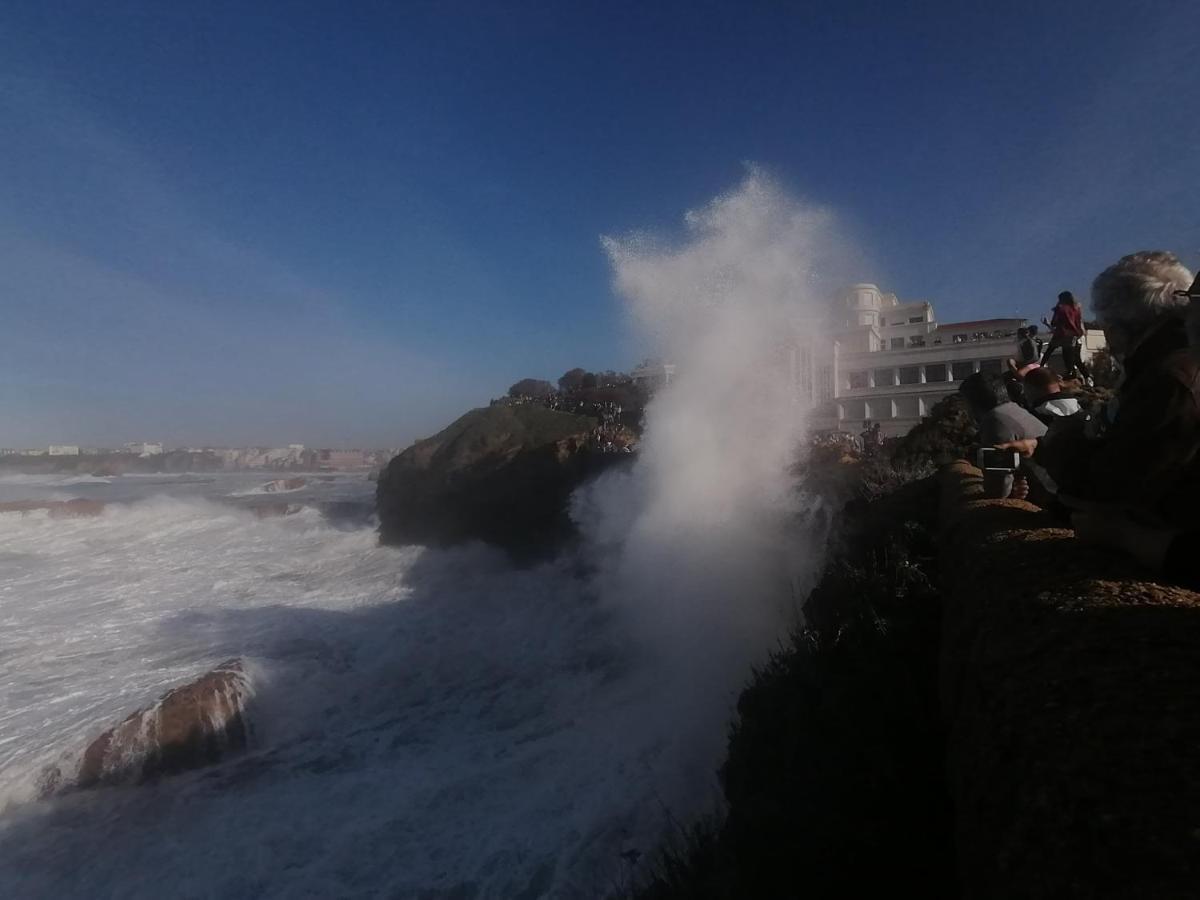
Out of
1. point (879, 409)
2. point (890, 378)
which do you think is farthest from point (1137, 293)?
point (890, 378)

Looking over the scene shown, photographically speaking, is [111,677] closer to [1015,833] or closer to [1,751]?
[1,751]

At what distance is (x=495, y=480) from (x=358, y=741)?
17.7 m

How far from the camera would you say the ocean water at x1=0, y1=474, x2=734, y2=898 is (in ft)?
22.2

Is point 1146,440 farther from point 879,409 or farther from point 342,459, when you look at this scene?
point 342,459

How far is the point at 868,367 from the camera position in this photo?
31.7 meters

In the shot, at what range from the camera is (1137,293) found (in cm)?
256

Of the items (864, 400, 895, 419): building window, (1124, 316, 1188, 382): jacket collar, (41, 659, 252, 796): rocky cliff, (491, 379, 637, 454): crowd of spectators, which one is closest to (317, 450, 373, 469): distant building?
(491, 379, 637, 454): crowd of spectators

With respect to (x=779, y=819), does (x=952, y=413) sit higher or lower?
higher

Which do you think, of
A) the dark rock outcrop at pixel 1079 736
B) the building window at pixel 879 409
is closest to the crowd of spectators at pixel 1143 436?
the dark rock outcrop at pixel 1079 736

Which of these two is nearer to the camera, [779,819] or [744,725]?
[779,819]

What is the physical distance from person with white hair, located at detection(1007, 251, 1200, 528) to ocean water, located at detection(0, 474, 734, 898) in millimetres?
5377

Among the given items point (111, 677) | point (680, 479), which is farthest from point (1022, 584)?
point (111, 677)

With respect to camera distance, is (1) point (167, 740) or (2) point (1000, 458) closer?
(2) point (1000, 458)

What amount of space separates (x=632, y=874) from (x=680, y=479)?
36.2 ft
